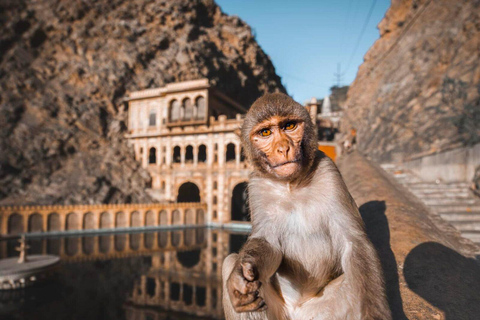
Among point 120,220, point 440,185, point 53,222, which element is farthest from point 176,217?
point 440,185

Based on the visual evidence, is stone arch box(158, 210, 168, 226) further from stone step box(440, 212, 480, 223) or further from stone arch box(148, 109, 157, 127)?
stone step box(440, 212, 480, 223)

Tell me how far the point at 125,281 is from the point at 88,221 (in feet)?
36.6

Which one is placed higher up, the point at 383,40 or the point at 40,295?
the point at 383,40

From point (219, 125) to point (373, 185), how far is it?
2291 cm

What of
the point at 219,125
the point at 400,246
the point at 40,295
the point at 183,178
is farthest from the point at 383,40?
the point at 40,295

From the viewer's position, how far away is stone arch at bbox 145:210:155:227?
76.4 feet

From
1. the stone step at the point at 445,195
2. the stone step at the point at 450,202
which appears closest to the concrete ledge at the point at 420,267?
the stone step at the point at 450,202

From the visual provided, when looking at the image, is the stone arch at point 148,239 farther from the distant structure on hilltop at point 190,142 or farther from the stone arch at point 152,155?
the stone arch at point 152,155

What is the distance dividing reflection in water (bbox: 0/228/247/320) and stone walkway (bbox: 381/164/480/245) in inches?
332

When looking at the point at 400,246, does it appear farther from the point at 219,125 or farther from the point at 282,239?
the point at 219,125

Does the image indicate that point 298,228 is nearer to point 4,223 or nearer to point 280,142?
point 280,142

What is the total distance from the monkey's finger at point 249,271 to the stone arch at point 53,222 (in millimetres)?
24127

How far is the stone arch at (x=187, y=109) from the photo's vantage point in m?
27.3

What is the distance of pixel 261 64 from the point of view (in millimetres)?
42812
